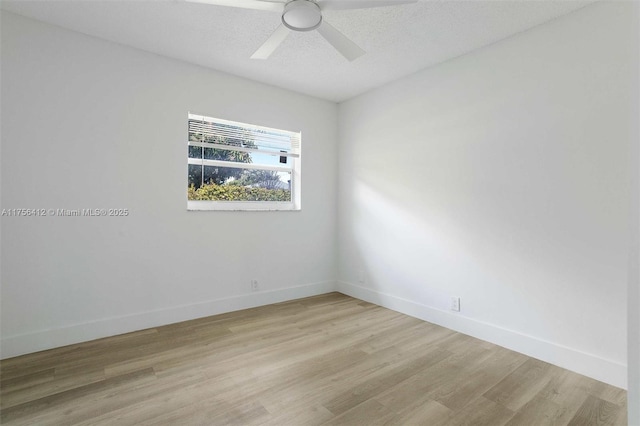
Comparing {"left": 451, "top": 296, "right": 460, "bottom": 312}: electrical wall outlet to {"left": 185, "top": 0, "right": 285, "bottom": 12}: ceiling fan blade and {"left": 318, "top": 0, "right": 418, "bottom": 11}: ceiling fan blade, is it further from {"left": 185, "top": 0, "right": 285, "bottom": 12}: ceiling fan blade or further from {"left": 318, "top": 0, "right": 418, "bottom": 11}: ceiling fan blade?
{"left": 185, "top": 0, "right": 285, "bottom": 12}: ceiling fan blade

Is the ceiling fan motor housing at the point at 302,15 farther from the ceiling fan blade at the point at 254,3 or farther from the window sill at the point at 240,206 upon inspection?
the window sill at the point at 240,206

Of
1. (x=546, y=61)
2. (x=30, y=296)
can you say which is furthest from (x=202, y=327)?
(x=546, y=61)

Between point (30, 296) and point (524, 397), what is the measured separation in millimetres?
3649

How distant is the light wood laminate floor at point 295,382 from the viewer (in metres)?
1.73

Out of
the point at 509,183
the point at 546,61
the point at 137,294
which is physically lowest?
the point at 137,294

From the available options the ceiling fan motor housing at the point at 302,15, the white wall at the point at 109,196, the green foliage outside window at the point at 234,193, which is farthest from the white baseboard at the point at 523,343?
the ceiling fan motor housing at the point at 302,15

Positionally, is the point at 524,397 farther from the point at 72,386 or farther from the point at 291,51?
the point at 291,51

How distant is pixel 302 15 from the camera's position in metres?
1.76

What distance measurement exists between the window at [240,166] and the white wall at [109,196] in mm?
156

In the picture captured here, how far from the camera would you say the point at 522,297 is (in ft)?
8.31

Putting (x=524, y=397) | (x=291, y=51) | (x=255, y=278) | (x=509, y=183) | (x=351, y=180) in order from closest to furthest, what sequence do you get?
1. (x=524, y=397)
2. (x=509, y=183)
3. (x=291, y=51)
4. (x=255, y=278)
5. (x=351, y=180)

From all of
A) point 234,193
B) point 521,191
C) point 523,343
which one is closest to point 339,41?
point 521,191

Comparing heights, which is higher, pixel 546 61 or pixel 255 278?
pixel 546 61

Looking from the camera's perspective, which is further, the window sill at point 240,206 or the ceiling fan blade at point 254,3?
the window sill at point 240,206
